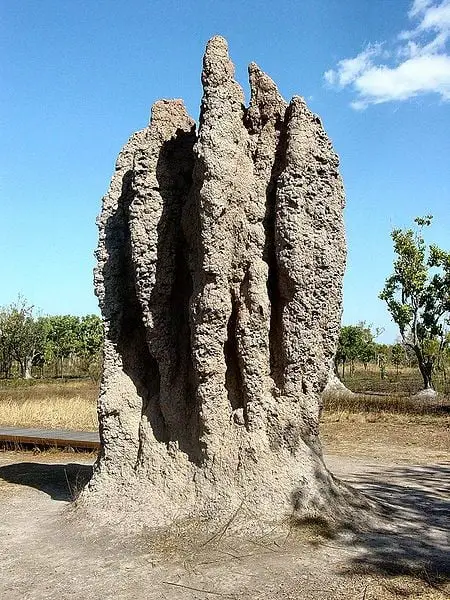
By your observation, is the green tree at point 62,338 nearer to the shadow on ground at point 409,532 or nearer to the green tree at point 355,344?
the green tree at point 355,344

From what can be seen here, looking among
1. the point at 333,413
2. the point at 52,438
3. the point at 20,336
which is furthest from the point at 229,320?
the point at 20,336

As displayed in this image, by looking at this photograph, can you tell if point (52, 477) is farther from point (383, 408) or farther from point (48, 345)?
point (48, 345)

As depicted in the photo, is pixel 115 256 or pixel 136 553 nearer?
pixel 136 553

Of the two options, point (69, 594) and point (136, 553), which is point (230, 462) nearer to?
point (136, 553)

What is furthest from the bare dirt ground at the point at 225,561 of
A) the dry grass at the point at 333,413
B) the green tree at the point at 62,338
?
the green tree at the point at 62,338

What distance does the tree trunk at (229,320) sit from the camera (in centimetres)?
546

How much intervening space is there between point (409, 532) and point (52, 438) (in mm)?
7248

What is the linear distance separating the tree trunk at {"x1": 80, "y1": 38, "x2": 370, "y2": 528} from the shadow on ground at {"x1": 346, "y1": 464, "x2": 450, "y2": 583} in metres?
0.53

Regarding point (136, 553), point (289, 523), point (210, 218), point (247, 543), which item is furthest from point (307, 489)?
point (210, 218)

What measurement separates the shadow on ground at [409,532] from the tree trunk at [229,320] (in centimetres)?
53

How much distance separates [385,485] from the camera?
7.79 m

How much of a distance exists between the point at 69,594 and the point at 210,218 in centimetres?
309

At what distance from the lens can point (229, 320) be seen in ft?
18.9

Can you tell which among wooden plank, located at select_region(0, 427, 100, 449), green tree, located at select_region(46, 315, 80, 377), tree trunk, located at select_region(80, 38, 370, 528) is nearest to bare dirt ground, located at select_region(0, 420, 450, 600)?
tree trunk, located at select_region(80, 38, 370, 528)
